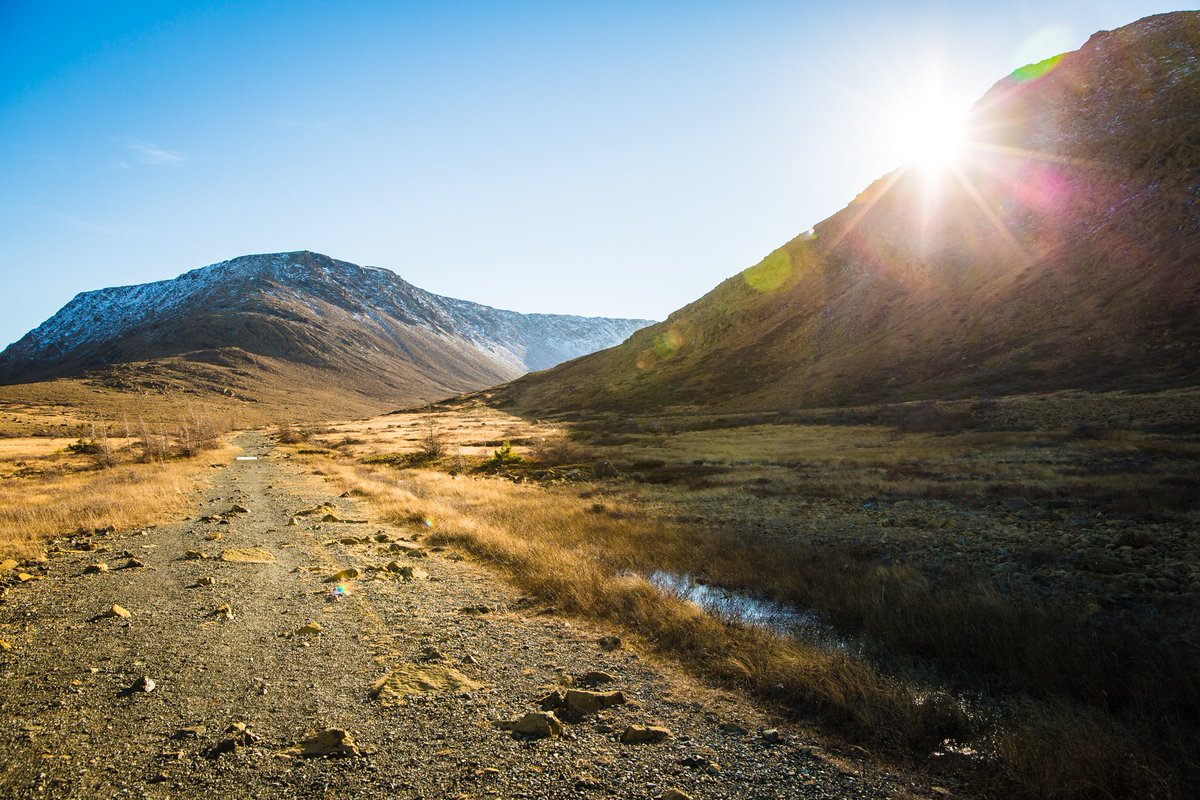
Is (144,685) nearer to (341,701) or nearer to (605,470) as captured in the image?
(341,701)

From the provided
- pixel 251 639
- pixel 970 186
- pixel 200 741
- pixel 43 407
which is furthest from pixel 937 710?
pixel 43 407

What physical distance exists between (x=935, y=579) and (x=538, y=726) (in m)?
9.51

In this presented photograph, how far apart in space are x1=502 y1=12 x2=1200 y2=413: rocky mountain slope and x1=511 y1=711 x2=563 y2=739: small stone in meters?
63.4

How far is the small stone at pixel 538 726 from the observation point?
621 centimetres

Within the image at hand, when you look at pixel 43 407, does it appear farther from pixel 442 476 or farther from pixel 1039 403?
pixel 1039 403

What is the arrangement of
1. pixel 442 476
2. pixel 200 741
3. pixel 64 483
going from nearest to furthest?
pixel 200 741
pixel 64 483
pixel 442 476

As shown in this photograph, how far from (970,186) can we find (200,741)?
137923mm

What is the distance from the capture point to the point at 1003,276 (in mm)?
87188

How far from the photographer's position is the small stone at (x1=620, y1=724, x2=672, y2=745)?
6.11 m

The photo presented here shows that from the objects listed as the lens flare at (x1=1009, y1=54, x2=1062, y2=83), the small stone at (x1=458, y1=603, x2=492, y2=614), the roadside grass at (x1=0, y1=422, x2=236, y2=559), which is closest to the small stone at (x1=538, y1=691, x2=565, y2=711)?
the small stone at (x1=458, y1=603, x2=492, y2=614)

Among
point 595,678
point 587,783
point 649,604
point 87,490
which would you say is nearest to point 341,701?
point 595,678

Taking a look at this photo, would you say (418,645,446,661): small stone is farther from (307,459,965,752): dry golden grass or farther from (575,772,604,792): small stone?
(575,772,604,792): small stone

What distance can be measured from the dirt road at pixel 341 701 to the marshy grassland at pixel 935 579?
112cm

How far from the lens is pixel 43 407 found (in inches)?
5030
